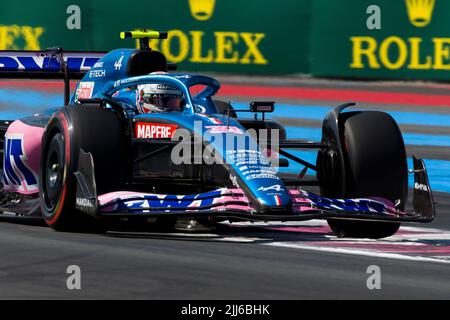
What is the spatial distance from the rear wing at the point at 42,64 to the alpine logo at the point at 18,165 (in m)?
1.43

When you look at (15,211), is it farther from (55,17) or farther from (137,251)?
(55,17)

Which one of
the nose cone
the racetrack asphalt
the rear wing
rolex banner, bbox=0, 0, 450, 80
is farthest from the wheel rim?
rolex banner, bbox=0, 0, 450, 80

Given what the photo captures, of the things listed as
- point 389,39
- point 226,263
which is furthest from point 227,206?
point 389,39

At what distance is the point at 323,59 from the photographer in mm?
21906

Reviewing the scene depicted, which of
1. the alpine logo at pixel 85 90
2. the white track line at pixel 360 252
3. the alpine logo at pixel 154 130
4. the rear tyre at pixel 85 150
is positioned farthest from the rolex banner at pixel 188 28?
the white track line at pixel 360 252

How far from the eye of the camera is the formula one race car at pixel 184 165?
941 cm

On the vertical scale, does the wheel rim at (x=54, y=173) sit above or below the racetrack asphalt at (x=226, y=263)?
above

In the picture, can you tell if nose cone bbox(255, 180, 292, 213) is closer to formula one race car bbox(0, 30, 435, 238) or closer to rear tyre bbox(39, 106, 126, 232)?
formula one race car bbox(0, 30, 435, 238)

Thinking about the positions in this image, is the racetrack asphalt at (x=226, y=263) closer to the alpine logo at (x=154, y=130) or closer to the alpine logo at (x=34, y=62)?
the alpine logo at (x=154, y=130)

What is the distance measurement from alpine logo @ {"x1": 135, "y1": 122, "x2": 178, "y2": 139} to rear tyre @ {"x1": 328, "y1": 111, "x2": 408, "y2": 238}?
1390 mm

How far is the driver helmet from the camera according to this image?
10773 millimetres

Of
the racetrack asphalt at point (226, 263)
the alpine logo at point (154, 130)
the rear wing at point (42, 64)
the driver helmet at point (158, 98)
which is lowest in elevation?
the racetrack asphalt at point (226, 263)
